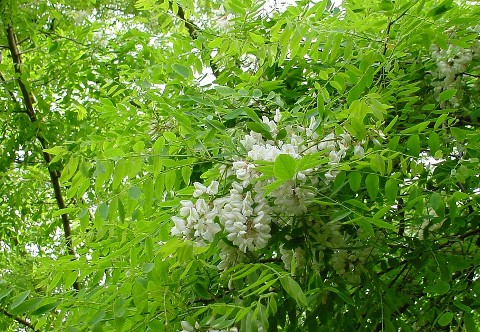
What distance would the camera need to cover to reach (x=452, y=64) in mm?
1581

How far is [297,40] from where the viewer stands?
1307mm

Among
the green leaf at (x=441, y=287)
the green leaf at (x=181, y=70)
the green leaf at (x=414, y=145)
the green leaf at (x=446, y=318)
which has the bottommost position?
the green leaf at (x=446, y=318)

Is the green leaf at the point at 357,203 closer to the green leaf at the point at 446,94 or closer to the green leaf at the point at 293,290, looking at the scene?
the green leaf at the point at 293,290

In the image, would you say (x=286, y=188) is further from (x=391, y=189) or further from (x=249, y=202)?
(x=391, y=189)

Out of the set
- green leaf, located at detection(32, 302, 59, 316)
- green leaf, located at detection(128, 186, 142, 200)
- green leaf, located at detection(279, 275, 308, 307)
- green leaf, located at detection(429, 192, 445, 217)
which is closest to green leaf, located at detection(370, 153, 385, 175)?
green leaf, located at detection(429, 192, 445, 217)

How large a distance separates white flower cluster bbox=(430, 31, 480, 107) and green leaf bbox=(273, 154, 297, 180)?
714 mm

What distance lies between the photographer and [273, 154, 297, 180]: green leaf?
100 centimetres

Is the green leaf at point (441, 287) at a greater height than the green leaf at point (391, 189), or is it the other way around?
the green leaf at point (391, 189)

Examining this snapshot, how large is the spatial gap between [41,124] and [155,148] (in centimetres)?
198

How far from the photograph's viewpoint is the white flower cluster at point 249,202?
3.57 ft

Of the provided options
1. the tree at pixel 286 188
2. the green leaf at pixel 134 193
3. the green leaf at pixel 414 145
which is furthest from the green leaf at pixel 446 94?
the green leaf at pixel 134 193

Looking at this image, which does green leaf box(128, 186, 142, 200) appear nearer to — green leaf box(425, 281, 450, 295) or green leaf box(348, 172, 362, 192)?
green leaf box(348, 172, 362, 192)

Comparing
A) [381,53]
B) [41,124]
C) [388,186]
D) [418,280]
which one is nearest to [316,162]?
[388,186]

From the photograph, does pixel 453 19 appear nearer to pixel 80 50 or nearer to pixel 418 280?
pixel 418 280
